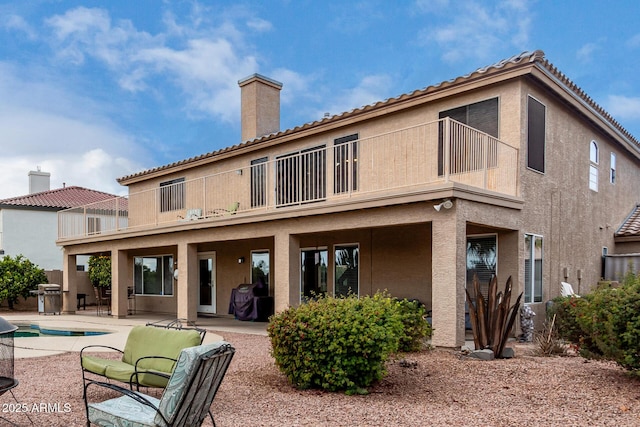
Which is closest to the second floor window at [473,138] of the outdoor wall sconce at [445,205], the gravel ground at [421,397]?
the outdoor wall sconce at [445,205]

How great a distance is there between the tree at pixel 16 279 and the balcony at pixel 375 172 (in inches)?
312

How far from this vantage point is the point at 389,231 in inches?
502

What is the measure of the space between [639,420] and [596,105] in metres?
9.42

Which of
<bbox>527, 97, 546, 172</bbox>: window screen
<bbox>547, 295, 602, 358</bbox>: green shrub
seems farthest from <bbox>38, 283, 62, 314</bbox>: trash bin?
<bbox>527, 97, 546, 172</bbox>: window screen

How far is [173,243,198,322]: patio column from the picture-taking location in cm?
1438

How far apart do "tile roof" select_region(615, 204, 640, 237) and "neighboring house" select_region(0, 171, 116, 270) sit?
25962 mm

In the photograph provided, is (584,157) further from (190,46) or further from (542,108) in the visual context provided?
(190,46)

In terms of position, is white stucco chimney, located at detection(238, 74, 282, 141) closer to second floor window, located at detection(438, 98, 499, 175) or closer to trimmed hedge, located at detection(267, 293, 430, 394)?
second floor window, located at detection(438, 98, 499, 175)

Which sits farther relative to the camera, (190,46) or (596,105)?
(190,46)

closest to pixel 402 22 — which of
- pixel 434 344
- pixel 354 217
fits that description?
pixel 354 217

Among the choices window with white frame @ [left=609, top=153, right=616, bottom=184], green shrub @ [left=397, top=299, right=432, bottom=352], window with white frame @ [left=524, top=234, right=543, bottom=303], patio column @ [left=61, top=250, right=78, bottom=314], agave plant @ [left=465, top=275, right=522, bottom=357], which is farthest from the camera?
patio column @ [left=61, top=250, right=78, bottom=314]

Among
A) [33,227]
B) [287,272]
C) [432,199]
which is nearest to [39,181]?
[33,227]

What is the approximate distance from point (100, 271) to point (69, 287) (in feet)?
13.5

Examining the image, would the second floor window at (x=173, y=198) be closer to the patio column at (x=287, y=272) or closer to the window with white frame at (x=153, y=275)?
the window with white frame at (x=153, y=275)
